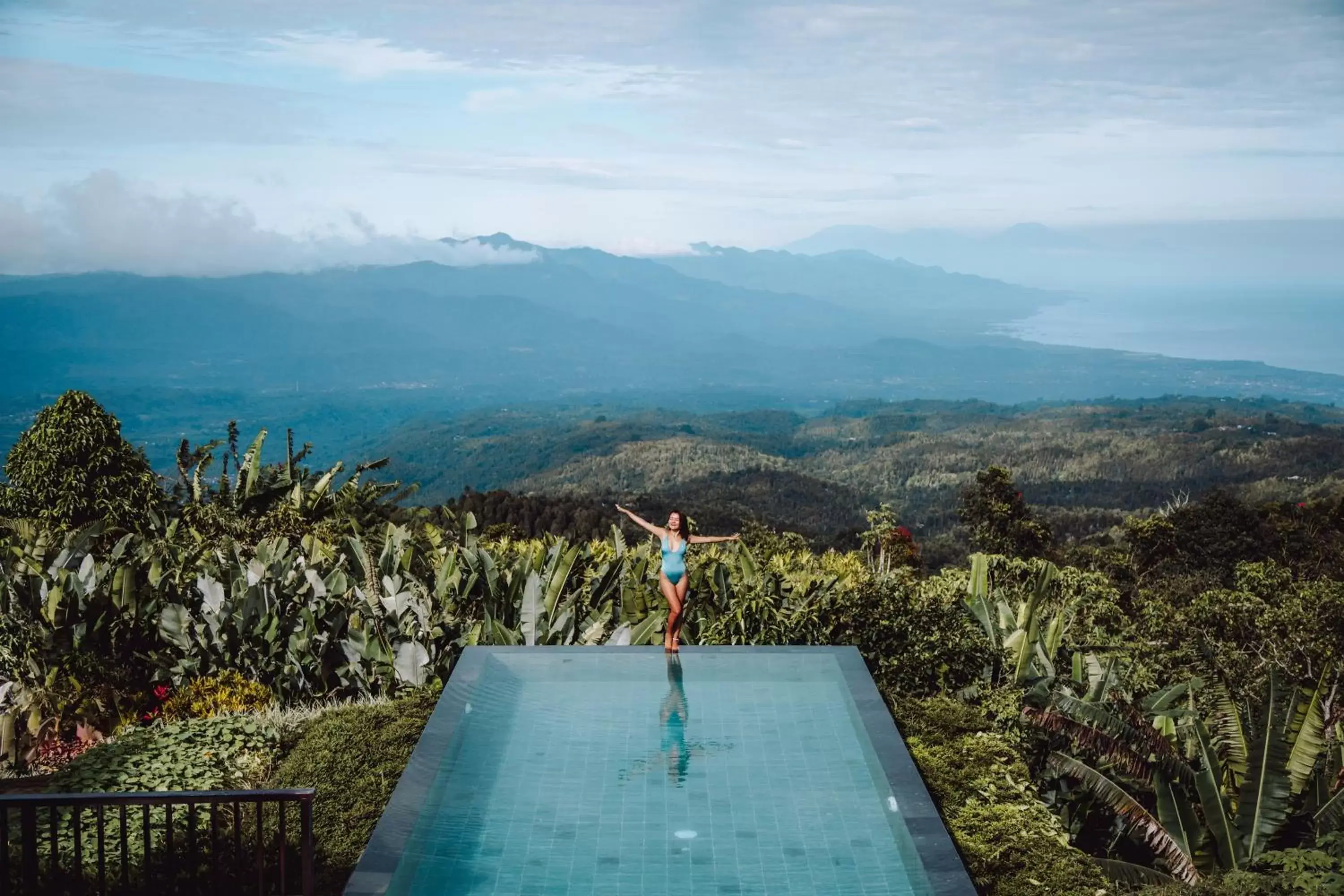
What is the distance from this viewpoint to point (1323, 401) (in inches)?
6826

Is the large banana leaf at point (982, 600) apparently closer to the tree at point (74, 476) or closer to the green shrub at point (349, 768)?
the green shrub at point (349, 768)

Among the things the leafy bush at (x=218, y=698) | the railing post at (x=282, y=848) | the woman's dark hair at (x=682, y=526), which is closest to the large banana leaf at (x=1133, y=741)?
the woman's dark hair at (x=682, y=526)

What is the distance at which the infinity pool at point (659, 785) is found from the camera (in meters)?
4.95

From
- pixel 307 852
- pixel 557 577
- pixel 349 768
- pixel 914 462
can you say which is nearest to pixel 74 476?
pixel 557 577

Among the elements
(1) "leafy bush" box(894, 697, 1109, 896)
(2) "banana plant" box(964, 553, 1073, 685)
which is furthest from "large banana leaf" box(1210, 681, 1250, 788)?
(2) "banana plant" box(964, 553, 1073, 685)

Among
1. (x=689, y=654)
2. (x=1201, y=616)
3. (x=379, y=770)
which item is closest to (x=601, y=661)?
(x=689, y=654)

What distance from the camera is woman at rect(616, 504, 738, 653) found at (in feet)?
24.4

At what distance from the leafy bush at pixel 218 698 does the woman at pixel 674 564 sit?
8.48 ft

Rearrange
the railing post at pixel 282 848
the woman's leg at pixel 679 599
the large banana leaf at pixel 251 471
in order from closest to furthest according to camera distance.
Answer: the railing post at pixel 282 848, the woman's leg at pixel 679 599, the large banana leaf at pixel 251 471

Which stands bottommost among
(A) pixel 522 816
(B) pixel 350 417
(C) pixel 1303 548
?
(B) pixel 350 417

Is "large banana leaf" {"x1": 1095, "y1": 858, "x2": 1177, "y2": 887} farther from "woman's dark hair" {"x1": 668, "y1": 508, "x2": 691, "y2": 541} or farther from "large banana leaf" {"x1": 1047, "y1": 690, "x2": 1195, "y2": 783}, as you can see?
"woman's dark hair" {"x1": 668, "y1": 508, "x2": 691, "y2": 541}

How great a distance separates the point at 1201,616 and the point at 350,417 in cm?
18659

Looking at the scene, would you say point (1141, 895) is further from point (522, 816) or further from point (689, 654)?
point (689, 654)

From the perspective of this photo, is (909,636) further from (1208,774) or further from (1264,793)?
(1264,793)
